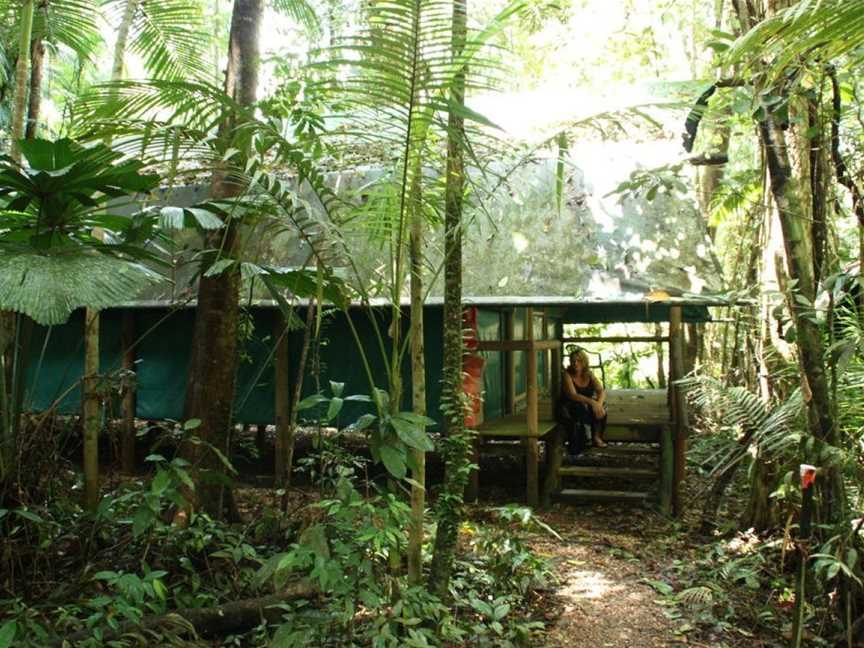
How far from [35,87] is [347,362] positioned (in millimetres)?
4452

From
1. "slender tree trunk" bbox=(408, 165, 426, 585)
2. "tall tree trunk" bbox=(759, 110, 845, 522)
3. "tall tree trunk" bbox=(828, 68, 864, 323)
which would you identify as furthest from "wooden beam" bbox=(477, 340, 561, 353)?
"slender tree trunk" bbox=(408, 165, 426, 585)

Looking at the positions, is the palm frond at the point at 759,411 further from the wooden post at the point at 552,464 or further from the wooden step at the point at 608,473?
the wooden post at the point at 552,464

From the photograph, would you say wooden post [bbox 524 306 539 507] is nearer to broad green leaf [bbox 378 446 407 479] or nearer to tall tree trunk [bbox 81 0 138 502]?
tall tree trunk [bbox 81 0 138 502]

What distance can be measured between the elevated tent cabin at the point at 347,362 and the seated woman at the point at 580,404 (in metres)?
0.21

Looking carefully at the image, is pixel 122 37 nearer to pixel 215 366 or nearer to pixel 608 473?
pixel 215 366

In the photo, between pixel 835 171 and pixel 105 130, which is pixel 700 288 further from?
pixel 105 130

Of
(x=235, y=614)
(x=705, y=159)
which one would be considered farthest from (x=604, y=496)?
(x=235, y=614)

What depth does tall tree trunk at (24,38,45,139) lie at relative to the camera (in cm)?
543

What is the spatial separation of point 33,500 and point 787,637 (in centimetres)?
438

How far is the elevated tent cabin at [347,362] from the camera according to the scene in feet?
27.0

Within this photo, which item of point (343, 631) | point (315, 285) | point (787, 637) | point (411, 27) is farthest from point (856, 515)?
point (411, 27)

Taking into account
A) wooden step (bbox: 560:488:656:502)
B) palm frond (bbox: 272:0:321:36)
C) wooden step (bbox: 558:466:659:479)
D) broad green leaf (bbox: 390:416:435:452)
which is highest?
palm frond (bbox: 272:0:321:36)

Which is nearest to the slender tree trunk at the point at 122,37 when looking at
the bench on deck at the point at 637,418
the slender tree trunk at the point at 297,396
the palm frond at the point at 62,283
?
the slender tree trunk at the point at 297,396

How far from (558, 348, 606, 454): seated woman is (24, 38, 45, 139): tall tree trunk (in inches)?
239
